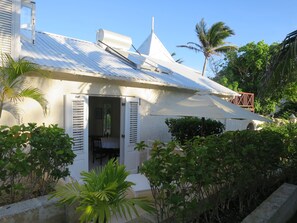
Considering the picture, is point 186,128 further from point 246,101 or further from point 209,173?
point 246,101

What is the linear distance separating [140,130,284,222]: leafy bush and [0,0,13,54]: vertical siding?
4.37 metres

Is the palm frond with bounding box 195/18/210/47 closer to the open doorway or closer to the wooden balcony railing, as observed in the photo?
the wooden balcony railing

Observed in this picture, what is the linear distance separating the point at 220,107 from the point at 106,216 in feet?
17.3

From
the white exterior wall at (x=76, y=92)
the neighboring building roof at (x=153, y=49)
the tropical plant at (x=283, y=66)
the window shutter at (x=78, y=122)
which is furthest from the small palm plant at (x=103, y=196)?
the neighboring building roof at (x=153, y=49)

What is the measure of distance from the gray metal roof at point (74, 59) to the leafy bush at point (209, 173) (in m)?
4.24

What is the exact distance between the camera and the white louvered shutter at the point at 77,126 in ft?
24.3

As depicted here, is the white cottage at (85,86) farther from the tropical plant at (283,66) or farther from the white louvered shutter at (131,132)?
the tropical plant at (283,66)

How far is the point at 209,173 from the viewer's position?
3.44 meters

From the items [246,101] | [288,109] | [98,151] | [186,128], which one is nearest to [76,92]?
[98,151]

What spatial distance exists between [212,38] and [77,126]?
81.3 feet

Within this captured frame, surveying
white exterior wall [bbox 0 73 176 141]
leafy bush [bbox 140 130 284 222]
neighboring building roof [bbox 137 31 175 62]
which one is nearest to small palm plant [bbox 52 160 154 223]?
leafy bush [bbox 140 130 284 222]

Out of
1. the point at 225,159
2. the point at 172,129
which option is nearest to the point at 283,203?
the point at 225,159

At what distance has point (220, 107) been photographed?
301 inches

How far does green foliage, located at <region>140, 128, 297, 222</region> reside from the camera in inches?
131
